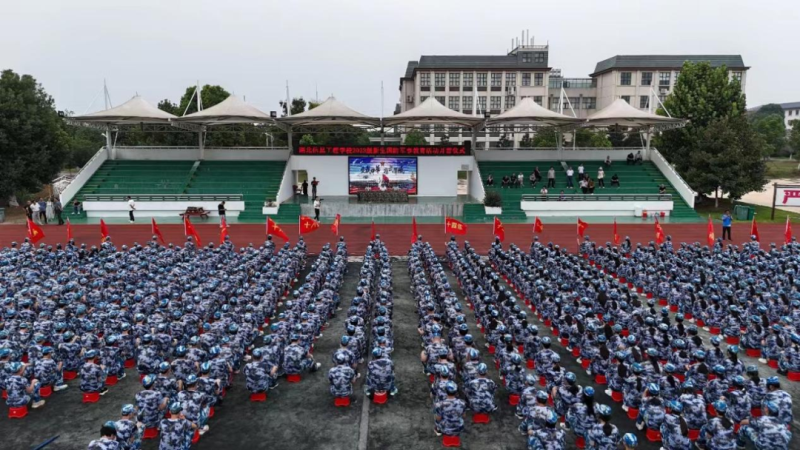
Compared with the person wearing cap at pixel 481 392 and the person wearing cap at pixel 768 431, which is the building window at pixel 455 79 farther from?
the person wearing cap at pixel 768 431

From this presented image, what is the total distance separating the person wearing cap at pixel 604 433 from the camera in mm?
7238

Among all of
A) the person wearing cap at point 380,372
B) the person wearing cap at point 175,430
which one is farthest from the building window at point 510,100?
the person wearing cap at point 175,430

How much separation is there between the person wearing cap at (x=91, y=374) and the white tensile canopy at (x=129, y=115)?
100ft

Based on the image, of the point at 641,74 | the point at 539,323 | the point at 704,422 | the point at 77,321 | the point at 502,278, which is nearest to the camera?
the point at 704,422

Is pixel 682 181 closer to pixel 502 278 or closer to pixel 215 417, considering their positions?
pixel 502 278

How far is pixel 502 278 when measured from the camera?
64.8 feet

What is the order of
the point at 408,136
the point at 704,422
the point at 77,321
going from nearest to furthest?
the point at 704,422, the point at 77,321, the point at 408,136

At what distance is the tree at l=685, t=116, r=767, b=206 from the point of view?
1358 inches

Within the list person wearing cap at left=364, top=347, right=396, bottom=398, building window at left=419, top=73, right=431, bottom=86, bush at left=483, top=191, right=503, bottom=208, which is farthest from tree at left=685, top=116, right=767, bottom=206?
building window at left=419, top=73, right=431, bottom=86

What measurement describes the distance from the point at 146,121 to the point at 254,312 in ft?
100

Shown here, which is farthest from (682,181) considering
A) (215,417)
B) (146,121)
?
(146,121)

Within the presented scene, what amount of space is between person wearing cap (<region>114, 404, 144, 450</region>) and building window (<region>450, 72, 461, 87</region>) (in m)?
86.6

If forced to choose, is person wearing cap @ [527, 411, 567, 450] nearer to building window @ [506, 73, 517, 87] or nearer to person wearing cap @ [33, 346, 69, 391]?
person wearing cap @ [33, 346, 69, 391]

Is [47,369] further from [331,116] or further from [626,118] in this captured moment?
[626,118]
